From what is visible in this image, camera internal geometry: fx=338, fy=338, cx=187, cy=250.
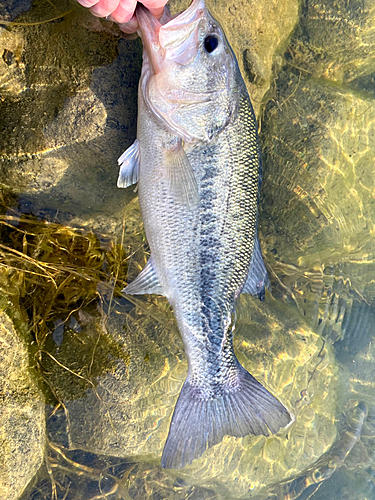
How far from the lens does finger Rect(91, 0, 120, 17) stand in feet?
6.85

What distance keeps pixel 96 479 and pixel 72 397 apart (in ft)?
3.29

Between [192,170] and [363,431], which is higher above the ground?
[192,170]

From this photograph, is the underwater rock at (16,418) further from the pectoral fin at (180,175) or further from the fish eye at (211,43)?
the fish eye at (211,43)

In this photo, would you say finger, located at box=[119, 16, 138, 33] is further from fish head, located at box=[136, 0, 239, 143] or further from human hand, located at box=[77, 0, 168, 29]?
fish head, located at box=[136, 0, 239, 143]

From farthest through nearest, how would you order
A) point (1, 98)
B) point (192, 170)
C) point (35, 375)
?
point (35, 375) < point (1, 98) < point (192, 170)

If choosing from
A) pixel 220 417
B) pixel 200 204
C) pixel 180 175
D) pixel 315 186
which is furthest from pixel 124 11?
pixel 220 417

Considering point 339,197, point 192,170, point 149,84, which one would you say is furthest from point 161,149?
point 339,197

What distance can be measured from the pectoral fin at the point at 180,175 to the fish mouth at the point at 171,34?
0.51 metres

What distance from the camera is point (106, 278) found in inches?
126

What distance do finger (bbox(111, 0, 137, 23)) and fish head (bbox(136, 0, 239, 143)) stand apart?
0.07 meters

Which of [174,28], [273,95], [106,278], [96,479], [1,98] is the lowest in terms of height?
[96,479]

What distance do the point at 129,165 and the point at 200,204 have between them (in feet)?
2.01

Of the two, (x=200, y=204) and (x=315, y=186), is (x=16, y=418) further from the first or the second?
(x=315, y=186)

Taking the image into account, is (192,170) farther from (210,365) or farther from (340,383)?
(340,383)
